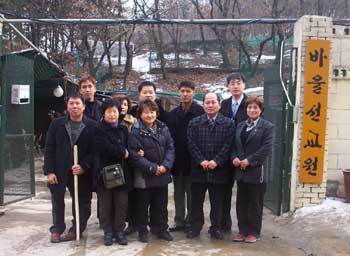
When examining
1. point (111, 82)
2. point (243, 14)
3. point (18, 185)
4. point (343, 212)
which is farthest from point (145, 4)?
point (343, 212)

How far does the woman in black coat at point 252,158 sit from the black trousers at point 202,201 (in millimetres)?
251

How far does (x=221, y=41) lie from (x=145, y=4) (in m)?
5.27

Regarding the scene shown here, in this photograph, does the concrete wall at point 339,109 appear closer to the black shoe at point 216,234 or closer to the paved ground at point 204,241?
the paved ground at point 204,241

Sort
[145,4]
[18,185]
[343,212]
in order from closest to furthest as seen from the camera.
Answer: [343,212], [18,185], [145,4]

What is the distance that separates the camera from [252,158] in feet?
18.4

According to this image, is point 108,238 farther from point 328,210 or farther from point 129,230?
point 328,210

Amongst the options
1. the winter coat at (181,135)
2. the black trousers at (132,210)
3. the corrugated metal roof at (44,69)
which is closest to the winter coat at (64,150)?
the black trousers at (132,210)

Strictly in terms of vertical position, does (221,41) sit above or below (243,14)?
below

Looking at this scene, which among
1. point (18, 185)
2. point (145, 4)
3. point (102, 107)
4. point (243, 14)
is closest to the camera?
point (102, 107)

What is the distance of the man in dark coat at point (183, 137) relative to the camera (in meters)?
6.00

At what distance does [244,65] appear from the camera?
26016 millimetres

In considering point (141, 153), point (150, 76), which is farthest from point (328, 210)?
point (150, 76)

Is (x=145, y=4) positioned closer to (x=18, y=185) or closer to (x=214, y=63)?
(x=214, y=63)

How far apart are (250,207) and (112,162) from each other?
1.63 metres
